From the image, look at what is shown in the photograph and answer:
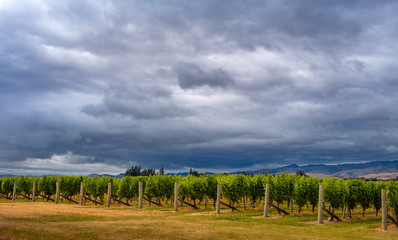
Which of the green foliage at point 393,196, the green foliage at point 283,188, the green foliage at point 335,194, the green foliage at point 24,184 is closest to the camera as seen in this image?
the green foliage at point 393,196

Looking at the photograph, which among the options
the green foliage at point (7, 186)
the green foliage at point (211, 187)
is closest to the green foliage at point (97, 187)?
the green foliage at point (211, 187)

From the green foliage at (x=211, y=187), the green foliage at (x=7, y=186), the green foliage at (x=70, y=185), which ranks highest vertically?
the green foliage at (x=211, y=187)

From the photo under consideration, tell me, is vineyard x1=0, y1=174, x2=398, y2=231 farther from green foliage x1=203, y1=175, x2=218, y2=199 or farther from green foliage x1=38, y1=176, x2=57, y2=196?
green foliage x1=38, y1=176, x2=57, y2=196

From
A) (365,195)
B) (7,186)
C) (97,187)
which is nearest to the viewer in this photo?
(365,195)

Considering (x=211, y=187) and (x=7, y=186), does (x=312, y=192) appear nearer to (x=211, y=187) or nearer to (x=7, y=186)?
(x=211, y=187)

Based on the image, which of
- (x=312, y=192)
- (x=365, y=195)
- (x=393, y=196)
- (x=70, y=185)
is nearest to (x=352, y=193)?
(x=365, y=195)

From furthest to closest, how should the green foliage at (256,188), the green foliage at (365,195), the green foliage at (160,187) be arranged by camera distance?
the green foliage at (160,187) < the green foliage at (256,188) < the green foliage at (365,195)

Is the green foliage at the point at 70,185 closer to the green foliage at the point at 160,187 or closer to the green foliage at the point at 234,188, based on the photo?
the green foliage at the point at 160,187

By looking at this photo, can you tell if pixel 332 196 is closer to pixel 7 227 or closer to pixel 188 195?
pixel 188 195

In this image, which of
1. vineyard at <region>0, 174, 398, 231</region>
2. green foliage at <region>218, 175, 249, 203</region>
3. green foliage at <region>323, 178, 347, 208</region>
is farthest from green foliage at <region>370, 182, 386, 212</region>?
green foliage at <region>218, 175, 249, 203</region>

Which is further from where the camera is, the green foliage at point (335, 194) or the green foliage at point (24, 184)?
the green foliage at point (24, 184)

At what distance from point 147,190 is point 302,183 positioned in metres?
24.4

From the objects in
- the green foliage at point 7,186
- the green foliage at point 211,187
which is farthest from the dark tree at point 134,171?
the green foliage at point 211,187

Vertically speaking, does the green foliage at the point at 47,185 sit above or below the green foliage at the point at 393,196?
below
